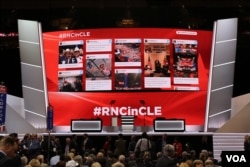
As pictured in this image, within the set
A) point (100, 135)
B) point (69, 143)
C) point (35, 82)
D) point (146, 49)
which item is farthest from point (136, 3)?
point (69, 143)

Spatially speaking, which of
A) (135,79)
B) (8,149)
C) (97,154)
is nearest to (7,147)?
(8,149)

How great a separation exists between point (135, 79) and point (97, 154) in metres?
10.4

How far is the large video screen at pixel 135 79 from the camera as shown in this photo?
22.3 meters

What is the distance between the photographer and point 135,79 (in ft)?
73.2

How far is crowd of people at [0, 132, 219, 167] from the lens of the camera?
298 inches

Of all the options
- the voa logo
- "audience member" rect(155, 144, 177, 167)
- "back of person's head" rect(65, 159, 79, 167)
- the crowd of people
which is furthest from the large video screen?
the voa logo

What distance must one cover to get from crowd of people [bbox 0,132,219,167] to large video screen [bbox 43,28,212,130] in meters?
2.44

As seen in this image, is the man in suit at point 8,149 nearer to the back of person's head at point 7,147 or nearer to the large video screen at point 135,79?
the back of person's head at point 7,147

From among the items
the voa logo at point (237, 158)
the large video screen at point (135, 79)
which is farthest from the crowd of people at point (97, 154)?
the large video screen at point (135, 79)

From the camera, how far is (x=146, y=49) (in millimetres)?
22422

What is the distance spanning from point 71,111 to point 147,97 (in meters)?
2.96

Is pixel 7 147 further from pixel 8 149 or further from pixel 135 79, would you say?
pixel 135 79

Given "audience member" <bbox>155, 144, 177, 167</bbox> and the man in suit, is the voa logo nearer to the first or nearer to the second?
the man in suit

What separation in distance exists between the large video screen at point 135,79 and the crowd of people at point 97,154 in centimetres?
244
